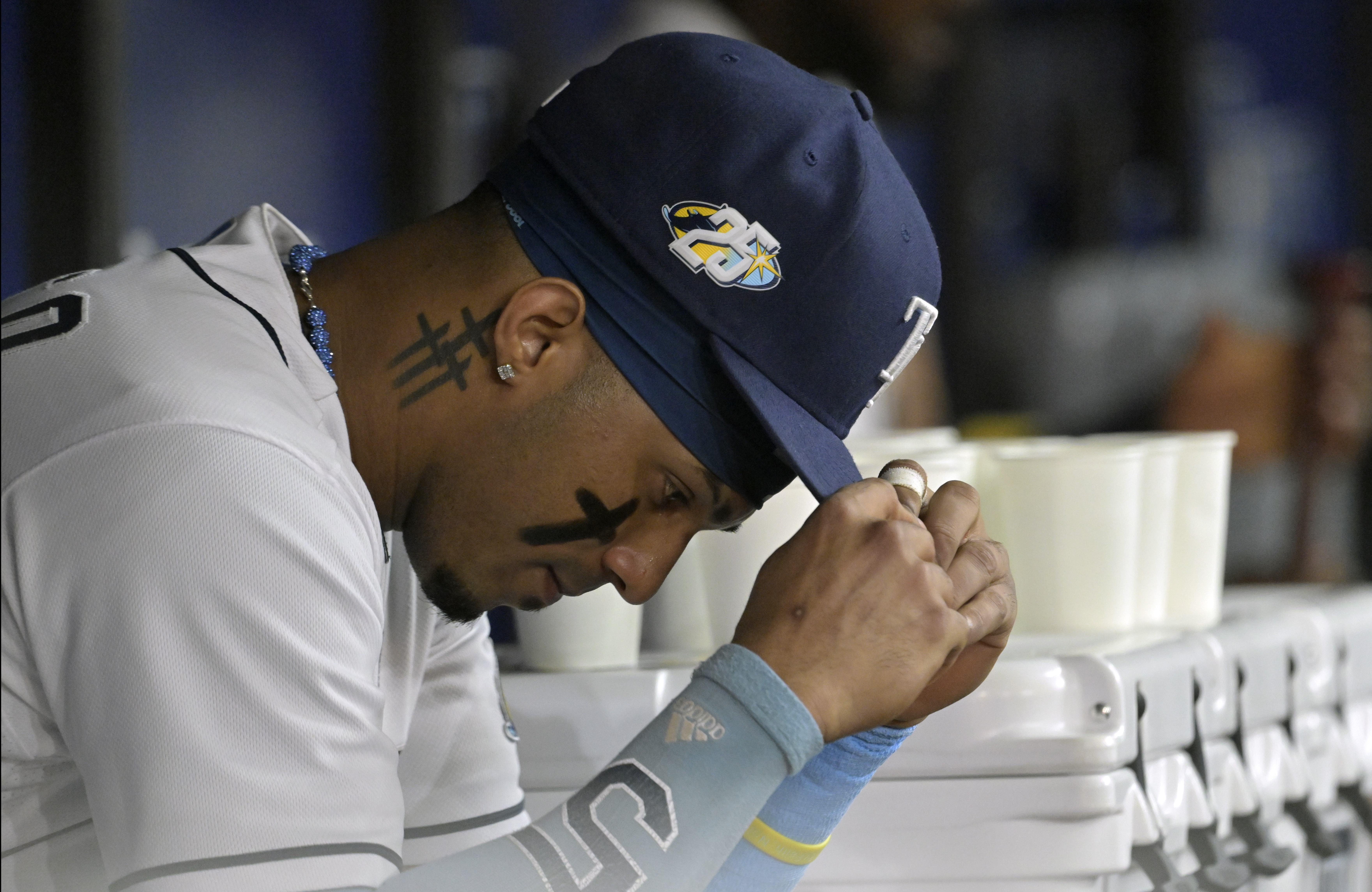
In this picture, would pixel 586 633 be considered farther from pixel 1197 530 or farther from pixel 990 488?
pixel 1197 530

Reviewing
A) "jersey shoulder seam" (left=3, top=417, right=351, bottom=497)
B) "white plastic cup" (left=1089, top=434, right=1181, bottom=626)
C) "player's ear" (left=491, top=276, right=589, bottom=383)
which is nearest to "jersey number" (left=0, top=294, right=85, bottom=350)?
"jersey shoulder seam" (left=3, top=417, right=351, bottom=497)

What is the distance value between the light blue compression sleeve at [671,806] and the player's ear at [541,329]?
248mm

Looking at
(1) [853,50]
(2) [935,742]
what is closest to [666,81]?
(2) [935,742]

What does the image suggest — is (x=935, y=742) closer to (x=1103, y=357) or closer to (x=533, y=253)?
(x=533, y=253)

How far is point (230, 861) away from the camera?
0.77m

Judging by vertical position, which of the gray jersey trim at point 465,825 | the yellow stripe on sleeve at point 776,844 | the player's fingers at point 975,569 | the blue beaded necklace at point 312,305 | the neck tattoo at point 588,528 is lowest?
the gray jersey trim at point 465,825

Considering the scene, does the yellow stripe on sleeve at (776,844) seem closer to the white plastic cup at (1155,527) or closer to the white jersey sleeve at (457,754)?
the white jersey sleeve at (457,754)

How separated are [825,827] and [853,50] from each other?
2.47 metres

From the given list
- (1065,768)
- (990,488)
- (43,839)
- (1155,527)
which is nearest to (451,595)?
(43,839)

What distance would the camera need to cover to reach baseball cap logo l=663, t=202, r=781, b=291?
981 millimetres

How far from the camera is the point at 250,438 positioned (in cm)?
81

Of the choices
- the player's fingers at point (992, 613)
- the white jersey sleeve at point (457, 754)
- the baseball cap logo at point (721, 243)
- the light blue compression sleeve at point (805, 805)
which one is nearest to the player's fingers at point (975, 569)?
the player's fingers at point (992, 613)

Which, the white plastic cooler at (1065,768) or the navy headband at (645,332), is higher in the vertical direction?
the navy headband at (645,332)

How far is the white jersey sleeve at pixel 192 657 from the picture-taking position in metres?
0.77
